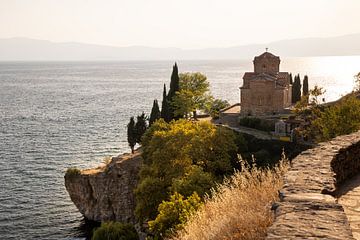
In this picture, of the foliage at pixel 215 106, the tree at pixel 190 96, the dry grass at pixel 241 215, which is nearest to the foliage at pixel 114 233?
the dry grass at pixel 241 215

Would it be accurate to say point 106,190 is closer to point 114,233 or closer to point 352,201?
point 114,233

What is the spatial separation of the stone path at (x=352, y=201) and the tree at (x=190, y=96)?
47724 mm

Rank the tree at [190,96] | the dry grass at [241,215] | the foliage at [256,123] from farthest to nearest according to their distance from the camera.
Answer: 1. the tree at [190,96]
2. the foliage at [256,123]
3. the dry grass at [241,215]

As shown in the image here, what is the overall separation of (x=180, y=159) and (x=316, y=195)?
25.4 m

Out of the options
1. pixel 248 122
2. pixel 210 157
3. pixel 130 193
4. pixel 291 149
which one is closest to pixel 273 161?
pixel 291 149

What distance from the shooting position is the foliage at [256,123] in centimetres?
4694

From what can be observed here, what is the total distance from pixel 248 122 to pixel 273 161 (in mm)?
11266

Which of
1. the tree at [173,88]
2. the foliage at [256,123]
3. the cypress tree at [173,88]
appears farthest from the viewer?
the tree at [173,88]

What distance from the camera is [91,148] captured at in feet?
209

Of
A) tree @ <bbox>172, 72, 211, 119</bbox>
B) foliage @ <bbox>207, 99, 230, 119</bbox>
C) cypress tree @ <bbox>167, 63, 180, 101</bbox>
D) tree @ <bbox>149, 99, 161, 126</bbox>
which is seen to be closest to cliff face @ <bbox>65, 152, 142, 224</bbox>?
tree @ <bbox>149, 99, 161, 126</bbox>

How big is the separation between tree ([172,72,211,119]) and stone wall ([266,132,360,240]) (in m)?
47.1

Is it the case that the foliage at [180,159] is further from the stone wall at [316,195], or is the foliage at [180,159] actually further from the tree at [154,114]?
the stone wall at [316,195]

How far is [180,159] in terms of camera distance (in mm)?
32781

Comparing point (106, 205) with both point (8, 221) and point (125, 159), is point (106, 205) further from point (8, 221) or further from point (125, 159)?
point (8, 221)
